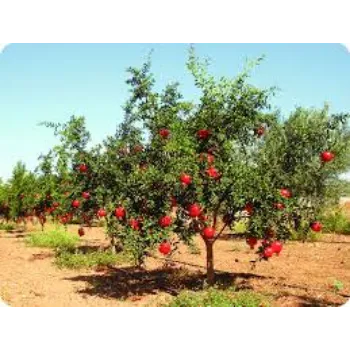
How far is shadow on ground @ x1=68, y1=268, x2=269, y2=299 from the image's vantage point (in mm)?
10602

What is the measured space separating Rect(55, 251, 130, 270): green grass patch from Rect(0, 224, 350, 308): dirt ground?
1.34 feet

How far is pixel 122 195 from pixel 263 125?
310 centimetres

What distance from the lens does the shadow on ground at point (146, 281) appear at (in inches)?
417

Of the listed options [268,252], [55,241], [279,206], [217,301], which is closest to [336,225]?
[55,241]

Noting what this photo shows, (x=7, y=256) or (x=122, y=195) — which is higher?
(x=122, y=195)

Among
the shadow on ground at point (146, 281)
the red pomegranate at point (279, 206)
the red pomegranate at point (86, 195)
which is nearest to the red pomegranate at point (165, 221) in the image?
the red pomegranate at point (279, 206)

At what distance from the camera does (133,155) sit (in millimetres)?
10797

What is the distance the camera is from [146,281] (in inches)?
469

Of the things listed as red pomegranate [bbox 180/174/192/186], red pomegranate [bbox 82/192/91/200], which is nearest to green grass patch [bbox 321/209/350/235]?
red pomegranate [bbox 82/192/91/200]

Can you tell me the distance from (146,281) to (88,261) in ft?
10.7
